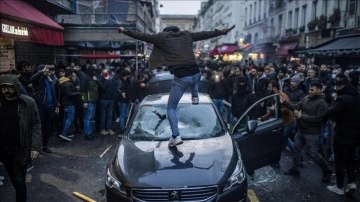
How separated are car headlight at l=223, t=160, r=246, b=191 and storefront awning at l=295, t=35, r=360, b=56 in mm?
12089

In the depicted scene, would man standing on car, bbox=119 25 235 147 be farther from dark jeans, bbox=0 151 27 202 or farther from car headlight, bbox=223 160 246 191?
dark jeans, bbox=0 151 27 202

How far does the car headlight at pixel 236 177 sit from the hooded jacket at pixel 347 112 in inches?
89.2

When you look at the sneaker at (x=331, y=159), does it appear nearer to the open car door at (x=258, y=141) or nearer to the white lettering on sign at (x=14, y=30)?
the open car door at (x=258, y=141)

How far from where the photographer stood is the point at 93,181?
644 centimetres

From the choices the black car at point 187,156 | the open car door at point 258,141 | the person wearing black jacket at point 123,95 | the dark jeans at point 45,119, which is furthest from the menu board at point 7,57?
the open car door at point 258,141

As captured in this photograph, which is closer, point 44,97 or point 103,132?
point 44,97

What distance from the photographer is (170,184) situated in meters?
3.98

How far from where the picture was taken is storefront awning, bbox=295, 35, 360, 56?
591 inches

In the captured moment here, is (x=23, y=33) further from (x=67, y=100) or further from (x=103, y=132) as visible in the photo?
(x=103, y=132)

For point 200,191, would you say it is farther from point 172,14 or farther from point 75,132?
point 172,14

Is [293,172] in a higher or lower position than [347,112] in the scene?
lower

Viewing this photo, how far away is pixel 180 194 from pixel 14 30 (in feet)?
19.2

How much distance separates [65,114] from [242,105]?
4.75 metres

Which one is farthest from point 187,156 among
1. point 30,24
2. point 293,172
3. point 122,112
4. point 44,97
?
point 122,112
